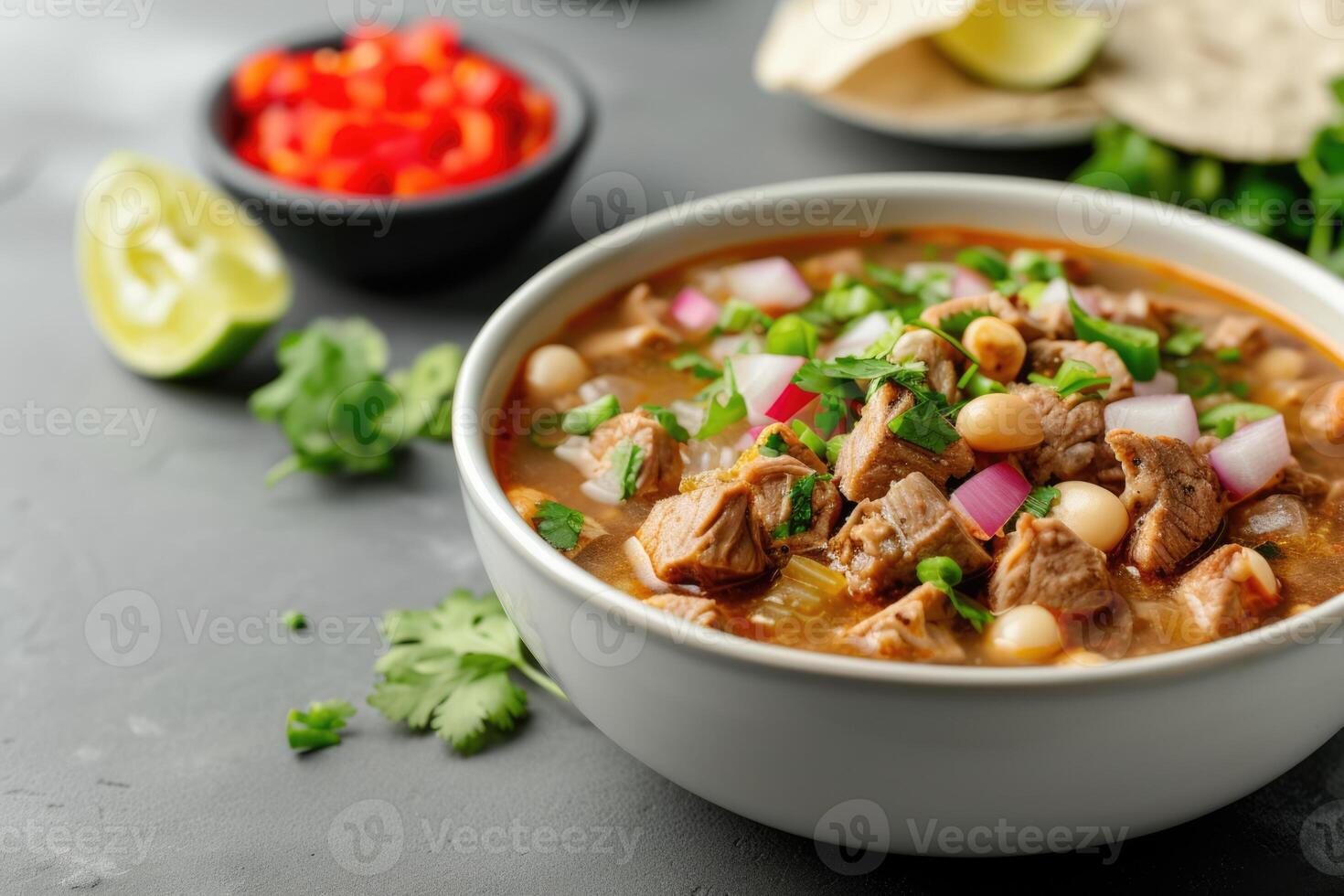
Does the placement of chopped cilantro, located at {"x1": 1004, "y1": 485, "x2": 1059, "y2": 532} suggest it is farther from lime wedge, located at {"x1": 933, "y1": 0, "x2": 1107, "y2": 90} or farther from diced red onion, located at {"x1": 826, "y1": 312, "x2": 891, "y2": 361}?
lime wedge, located at {"x1": 933, "y1": 0, "x2": 1107, "y2": 90}

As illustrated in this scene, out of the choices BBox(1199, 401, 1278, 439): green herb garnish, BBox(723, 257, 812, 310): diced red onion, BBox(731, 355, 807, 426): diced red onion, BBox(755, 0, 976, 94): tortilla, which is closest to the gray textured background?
BBox(755, 0, 976, 94): tortilla

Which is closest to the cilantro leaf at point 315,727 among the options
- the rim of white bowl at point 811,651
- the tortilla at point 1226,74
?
the rim of white bowl at point 811,651

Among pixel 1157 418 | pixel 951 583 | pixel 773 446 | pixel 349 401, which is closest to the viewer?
pixel 951 583

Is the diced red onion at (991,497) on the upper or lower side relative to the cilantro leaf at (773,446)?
upper

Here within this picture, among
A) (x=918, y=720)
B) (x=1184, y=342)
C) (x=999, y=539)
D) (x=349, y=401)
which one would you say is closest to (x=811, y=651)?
(x=918, y=720)

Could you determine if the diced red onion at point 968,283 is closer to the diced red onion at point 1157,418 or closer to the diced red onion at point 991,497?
the diced red onion at point 1157,418

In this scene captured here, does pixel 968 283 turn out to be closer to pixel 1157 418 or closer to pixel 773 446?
pixel 1157 418

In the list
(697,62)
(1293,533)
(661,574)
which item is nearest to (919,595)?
(661,574)
